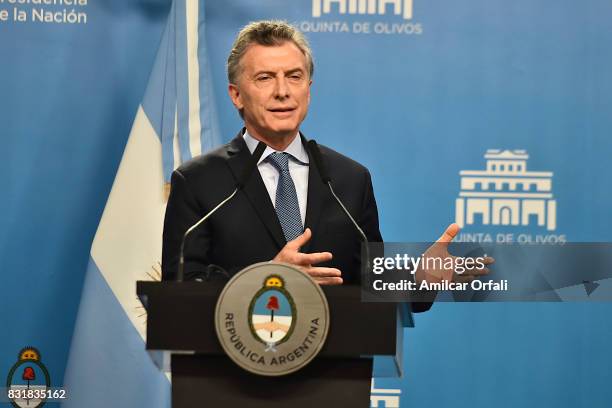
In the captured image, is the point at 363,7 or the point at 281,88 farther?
the point at 363,7

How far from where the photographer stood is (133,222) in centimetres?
450

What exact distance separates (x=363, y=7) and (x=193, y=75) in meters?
0.79

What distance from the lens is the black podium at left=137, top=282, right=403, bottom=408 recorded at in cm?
221

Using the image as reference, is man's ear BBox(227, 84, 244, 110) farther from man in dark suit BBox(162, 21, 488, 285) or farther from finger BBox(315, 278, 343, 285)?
finger BBox(315, 278, 343, 285)

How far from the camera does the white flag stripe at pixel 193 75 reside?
14.9ft

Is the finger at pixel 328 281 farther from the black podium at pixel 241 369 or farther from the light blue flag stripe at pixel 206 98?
the light blue flag stripe at pixel 206 98

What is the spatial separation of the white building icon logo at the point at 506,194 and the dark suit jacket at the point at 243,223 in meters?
1.58

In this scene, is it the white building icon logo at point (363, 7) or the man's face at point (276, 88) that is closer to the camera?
the man's face at point (276, 88)

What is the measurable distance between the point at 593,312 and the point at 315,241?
81.3 inches

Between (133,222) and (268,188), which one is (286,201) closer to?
(268,188)

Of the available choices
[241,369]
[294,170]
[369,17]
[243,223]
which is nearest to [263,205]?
[243,223]

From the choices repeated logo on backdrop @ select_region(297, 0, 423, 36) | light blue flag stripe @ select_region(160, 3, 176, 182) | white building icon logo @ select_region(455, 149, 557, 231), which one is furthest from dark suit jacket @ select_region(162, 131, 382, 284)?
repeated logo on backdrop @ select_region(297, 0, 423, 36)

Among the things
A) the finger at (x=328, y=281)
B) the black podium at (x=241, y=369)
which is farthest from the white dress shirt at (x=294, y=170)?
the black podium at (x=241, y=369)

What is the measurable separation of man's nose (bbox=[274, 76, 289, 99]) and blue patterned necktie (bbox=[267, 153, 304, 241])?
6.7 inches
